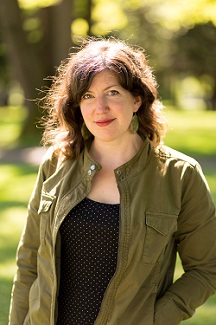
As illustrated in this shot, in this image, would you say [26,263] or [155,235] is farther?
[26,263]

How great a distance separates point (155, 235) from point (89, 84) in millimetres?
670

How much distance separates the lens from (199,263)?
3.07 metres

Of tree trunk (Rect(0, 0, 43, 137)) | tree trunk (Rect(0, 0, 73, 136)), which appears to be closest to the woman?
tree trunk (Rect(0, 0, 73, 136))

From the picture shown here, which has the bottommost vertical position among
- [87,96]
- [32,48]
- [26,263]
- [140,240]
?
[26,263]

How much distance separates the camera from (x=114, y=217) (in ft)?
9.31

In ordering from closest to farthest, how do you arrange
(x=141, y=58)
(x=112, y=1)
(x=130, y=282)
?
1. (x=130, y=282)
2. (x=141, y=58)
3. (x=112, y=1)

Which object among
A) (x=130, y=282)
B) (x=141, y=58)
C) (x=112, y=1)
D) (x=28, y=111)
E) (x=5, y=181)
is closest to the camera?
(x=130, y=282)

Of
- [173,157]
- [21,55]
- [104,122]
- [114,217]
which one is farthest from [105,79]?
[21,55]

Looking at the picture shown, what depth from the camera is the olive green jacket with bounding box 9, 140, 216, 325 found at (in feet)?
9.19

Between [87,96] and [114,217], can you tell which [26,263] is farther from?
[87,96]

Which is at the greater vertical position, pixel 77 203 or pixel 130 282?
pixel 77 203

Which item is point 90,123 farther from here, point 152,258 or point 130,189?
point 152,258

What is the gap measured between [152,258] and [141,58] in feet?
2.77

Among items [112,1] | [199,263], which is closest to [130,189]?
[199,263]
